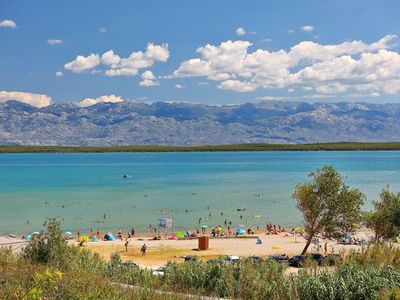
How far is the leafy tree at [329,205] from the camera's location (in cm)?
3472

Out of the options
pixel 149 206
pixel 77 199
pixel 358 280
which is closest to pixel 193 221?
pixel 149 206

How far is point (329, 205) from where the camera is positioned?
114 ft

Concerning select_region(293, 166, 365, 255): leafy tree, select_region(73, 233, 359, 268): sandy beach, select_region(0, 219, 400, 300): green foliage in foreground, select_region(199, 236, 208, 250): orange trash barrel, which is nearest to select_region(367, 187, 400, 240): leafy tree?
select_region(293, 166, 365, 255): leafy tree

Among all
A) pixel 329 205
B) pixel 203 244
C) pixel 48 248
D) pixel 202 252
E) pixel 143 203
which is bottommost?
pixel 143 203

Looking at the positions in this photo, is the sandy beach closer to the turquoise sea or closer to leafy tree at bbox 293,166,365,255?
leafy tree at bbox 293,166,365,255

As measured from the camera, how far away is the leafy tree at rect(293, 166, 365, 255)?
34.7m

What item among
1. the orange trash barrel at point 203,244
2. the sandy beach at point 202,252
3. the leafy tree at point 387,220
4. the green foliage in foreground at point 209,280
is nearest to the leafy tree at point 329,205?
the sandy beach at point 202,252

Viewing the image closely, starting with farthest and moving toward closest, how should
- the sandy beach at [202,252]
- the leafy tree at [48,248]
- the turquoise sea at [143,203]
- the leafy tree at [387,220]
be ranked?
the turquoise sea at [143,203], the sandy beach at [202,252], the leafy tree at [387,220], the leafy tree at [48,248]

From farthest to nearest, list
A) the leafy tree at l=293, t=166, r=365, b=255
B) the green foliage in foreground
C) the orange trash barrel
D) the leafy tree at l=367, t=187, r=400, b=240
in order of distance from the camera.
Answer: the orange trash barrel → the leafy tree at l=367, t=187, r=400, b=240 → the leafy tree at l=293, t=166, r=365, b=255 → the green foliage in foreground

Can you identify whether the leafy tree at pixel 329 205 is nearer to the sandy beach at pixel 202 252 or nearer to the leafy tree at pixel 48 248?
the sandy beach at pixel 202 252

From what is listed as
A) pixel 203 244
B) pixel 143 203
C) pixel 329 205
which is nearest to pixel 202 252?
pixel 203 244

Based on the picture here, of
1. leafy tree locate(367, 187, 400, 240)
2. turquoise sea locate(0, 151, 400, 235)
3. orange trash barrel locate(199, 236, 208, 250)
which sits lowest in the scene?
turquoise sea locate(0, 151, 400, 235)

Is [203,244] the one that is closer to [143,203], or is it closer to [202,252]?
[202,252]

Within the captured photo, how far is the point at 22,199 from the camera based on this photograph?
8575cm
